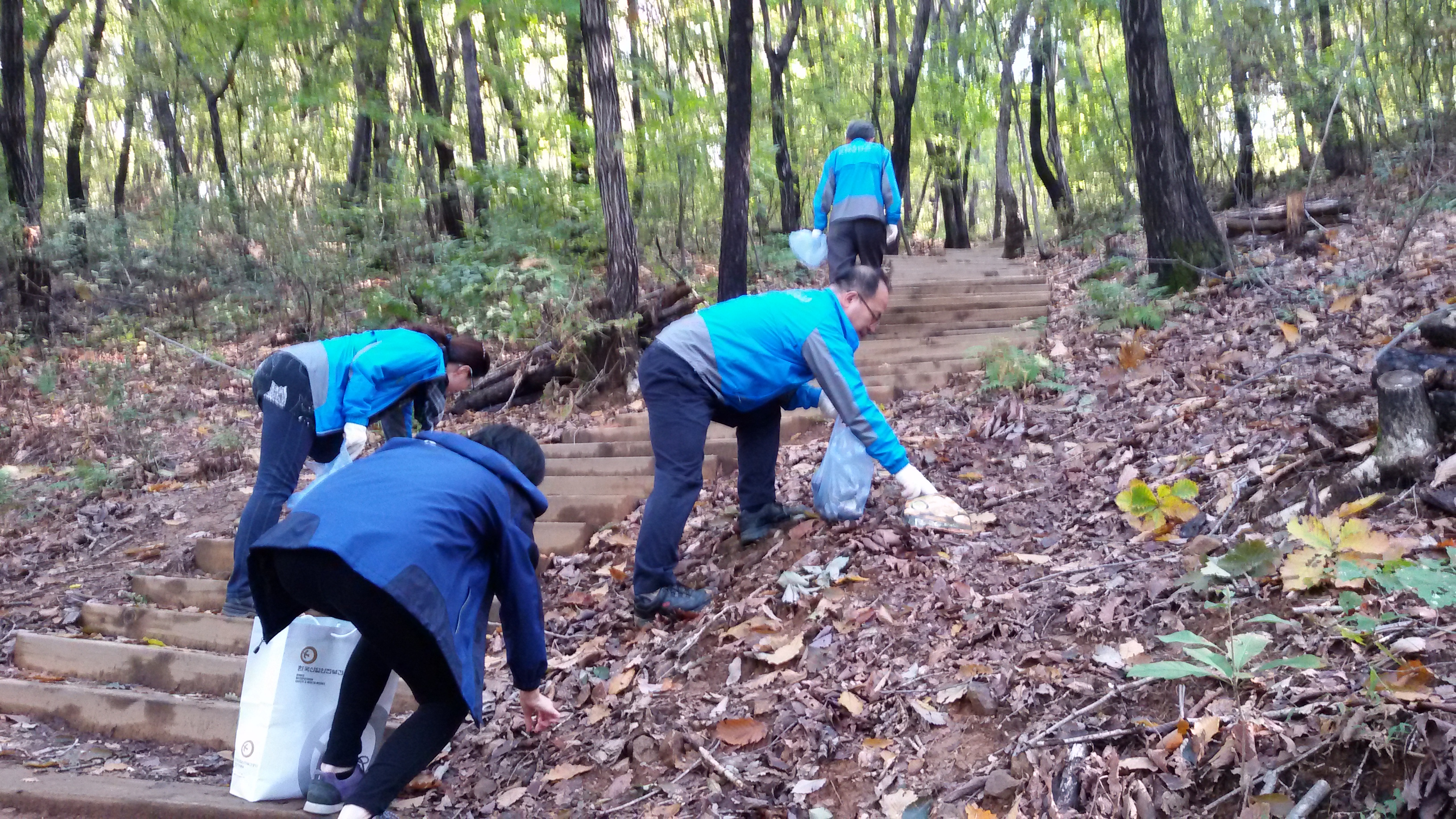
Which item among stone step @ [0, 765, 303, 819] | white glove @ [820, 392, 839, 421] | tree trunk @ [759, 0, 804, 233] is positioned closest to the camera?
stone step @ [0, 765, 303, 819]

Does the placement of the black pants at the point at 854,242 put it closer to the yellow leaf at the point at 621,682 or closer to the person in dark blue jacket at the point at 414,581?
the yellow leaf at the point at 621,682

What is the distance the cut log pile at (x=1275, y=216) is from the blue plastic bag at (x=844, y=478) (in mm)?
6948

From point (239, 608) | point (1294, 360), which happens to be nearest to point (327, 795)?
point (239, 608)

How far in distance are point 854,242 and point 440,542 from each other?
633 centimetres

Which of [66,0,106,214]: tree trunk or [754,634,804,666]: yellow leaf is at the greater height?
[66,0,106,214]: tree trunk

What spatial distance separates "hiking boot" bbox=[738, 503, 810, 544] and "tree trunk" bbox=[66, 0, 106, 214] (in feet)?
51.5

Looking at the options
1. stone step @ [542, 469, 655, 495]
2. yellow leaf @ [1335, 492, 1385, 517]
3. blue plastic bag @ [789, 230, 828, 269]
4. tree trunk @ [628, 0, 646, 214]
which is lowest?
stone step @ [542, 469, 655, 495]

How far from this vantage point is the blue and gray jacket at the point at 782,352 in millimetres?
3967

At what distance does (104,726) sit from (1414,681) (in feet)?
16.0

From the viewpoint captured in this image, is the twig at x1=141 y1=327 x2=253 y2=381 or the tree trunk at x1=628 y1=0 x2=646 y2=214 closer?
the twig at x1=141 y1=327 x2=253 y2=381

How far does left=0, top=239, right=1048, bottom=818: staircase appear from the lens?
333 centimetres

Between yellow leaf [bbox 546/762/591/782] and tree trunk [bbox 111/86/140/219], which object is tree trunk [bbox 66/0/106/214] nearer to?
tree trunk [bbox 111/86/140/219]

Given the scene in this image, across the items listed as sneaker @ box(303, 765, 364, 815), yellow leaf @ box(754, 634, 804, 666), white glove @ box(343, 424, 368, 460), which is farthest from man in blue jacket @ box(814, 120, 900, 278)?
sneaker @ box(303, 765, 364, 815)

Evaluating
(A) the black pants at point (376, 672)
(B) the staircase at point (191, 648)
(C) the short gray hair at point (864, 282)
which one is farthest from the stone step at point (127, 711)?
(C) the short gray hair at point (864, 282)
